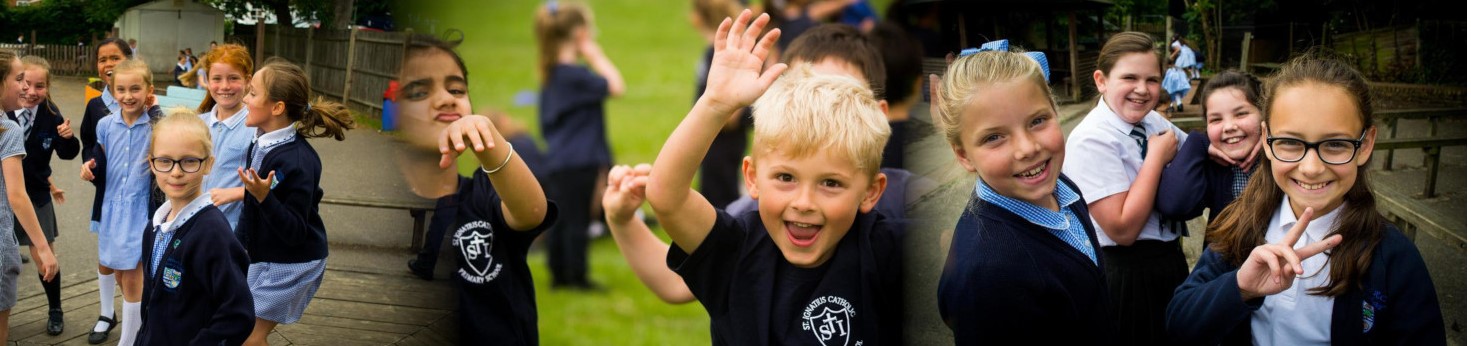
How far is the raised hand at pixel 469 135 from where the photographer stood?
1.56 metres

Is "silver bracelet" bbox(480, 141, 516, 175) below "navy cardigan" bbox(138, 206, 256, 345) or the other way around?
the other way around

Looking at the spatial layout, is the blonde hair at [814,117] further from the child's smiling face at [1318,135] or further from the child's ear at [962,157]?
the child's smiling face at [1318,135]

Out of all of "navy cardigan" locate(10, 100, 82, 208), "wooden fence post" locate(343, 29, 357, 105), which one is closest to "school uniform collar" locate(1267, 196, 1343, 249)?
"wooden fence post" locate(343, 29, 357, 105)

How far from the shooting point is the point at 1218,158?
2.64 meters

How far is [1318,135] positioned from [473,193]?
1.62m

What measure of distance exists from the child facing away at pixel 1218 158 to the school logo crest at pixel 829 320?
3.98 feet

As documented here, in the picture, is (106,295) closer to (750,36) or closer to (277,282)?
(277,282)

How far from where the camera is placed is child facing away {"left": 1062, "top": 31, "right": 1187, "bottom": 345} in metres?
2.66

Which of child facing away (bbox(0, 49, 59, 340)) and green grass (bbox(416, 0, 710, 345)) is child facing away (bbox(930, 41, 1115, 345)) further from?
child facing away (bbox(0, 49, 59, 340))

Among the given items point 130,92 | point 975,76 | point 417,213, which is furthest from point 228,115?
point 975,76

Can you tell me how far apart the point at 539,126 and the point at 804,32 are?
0.42m

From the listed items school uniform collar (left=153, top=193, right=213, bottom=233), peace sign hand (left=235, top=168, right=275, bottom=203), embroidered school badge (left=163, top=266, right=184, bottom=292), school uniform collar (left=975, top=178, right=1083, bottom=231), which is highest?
school uniform collar (left=975, top=178, right=1083, bottom=231)

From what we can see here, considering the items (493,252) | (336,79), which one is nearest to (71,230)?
(336,79)

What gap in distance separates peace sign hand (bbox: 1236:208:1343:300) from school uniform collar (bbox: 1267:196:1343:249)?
0.09 metres
